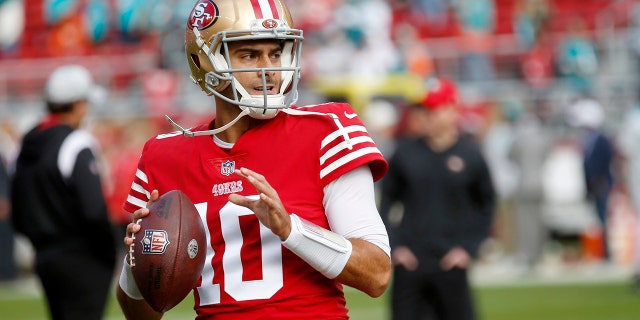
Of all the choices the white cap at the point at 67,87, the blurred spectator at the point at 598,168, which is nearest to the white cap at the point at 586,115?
the blurred spectator at the point at 598,168

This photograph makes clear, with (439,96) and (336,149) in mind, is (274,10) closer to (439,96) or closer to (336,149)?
(336,149)

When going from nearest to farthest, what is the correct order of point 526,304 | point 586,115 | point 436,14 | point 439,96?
point 439,96 → point 526,304 → point 586,115 → point 436,14

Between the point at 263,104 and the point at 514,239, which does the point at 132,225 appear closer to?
the point at 263,104

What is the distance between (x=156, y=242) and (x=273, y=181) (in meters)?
0.37

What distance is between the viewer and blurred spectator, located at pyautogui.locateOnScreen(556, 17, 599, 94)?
53.0 ft

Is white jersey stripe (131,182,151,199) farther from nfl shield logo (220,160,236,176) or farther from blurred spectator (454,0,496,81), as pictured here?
blurred spectator (454,0,496,81)

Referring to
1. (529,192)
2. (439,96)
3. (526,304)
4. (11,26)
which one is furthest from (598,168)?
(11,26)

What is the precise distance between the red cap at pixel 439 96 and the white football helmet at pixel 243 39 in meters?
3.41

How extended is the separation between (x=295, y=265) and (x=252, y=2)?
79cm

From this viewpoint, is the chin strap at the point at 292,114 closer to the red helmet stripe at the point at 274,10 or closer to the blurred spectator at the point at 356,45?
the red helmet stripe at the point at 274,10

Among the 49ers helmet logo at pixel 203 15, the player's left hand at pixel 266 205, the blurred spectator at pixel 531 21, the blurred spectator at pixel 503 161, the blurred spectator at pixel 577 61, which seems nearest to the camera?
the player's left hand at pixel 266 205

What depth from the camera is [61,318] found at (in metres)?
5.94

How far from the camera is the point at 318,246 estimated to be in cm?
319

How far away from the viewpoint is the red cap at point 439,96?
691 cm
